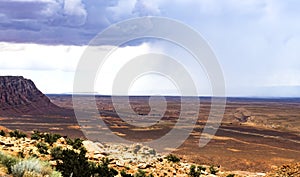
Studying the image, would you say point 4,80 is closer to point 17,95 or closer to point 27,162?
point 17,95

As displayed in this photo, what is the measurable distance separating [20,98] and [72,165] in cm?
11169

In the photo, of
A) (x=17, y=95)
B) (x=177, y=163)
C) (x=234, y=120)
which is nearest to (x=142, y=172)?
(x=177, y=163)

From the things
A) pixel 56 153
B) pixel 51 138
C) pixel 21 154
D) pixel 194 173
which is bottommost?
pixel 194 173

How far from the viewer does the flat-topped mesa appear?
4390 inches

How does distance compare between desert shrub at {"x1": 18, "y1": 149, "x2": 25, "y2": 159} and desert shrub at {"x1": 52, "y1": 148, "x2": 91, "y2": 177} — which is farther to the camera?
desert shrub at {"x1": 18, "y1": 149, "x2": 25, "y2": 159}

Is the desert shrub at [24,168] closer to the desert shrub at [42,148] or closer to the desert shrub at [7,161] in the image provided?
the desert shrub at [7,161]

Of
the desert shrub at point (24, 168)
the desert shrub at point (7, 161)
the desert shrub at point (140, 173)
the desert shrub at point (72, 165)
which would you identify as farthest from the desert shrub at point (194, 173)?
the desert shrub at point (24, 168)

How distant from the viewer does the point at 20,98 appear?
120125 mm

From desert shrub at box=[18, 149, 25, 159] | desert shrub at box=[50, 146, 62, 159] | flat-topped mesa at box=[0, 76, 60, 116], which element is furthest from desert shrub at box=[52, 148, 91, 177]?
flat-topped mesa at box=[0, 76, 60, 116]

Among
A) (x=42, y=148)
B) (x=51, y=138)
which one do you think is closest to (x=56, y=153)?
(x=42, y=148)

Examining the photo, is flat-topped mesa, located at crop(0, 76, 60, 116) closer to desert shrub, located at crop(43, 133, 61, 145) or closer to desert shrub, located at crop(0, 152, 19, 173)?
desert shrub, located at crop(43, 133, 61, 145)

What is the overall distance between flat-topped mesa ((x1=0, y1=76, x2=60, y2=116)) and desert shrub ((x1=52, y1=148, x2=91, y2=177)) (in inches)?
3647

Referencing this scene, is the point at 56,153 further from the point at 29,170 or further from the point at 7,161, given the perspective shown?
the point at 29,170

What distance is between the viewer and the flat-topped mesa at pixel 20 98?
112 meters
